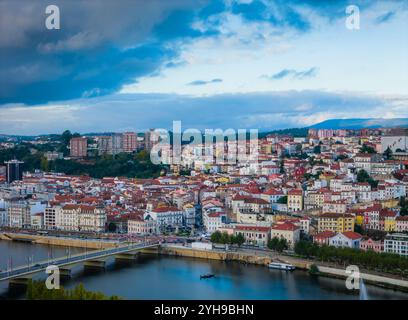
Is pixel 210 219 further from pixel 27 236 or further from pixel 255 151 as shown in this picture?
pixel 255 151

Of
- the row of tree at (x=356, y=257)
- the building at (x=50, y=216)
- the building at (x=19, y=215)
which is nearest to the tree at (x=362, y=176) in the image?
the row of tree at (x=356, y=257)

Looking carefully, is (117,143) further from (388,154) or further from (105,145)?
(388,154)

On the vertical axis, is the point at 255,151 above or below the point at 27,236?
above

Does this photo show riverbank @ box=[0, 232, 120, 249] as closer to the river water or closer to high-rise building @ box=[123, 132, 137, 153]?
the river water

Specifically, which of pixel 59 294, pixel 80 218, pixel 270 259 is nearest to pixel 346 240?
pixel 270 259

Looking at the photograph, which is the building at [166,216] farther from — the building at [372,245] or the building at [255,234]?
the building at [372,245]
